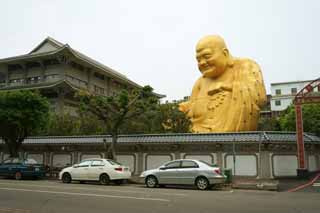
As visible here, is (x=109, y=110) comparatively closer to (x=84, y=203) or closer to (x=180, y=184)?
(x=180, y=184)

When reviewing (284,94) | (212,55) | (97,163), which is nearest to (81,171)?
(97,163)

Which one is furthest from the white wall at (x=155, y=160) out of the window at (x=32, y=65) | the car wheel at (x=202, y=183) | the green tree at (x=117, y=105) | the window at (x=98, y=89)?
the window at (x=32, y=65)

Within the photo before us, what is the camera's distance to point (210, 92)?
2730cm

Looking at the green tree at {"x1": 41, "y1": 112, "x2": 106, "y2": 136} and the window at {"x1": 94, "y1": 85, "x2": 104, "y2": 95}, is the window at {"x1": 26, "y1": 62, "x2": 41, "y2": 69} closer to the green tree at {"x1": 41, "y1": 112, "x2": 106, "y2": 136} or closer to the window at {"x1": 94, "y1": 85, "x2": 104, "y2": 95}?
the window at {"x1": 94, "y1": 85, "x2": 104, "y2": 95}

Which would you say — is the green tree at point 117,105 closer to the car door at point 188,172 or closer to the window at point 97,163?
the window at point 97,163

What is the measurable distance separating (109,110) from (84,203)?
1147 centimetres

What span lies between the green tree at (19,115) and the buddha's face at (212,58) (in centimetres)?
1330

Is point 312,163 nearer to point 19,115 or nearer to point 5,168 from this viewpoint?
point 5,168

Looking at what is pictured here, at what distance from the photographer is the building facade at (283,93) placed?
6746 centimetres

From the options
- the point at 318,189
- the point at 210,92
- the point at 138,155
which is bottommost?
the point at 318,189

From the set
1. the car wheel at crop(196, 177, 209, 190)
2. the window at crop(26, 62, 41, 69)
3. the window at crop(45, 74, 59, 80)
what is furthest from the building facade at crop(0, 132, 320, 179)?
the window at crop(26, 62, 41, 69)

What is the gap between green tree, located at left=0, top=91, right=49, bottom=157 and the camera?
72.6ft

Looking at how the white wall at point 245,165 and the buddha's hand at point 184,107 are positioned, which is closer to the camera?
the white wall at point 245,165

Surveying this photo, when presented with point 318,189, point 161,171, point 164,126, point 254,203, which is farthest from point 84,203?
point 164,126
